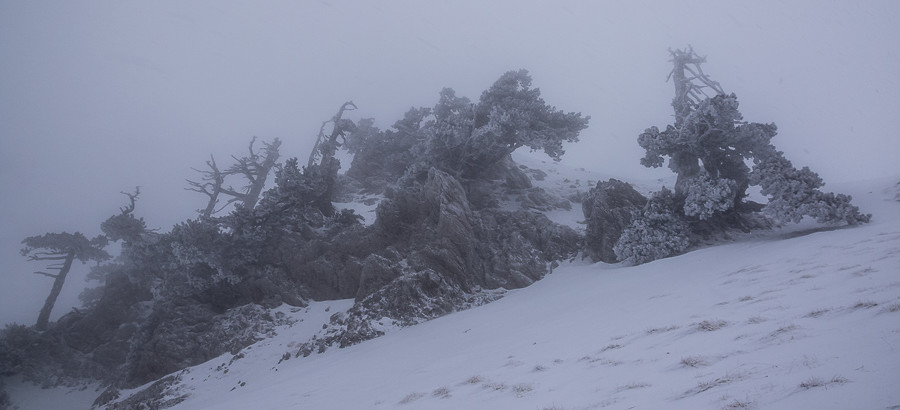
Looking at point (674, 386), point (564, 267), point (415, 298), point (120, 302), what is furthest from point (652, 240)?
point (120, 302)

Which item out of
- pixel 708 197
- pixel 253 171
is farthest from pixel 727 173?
pixel 253 171

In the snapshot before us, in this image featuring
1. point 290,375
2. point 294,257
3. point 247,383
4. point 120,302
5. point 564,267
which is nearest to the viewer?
point 290,375

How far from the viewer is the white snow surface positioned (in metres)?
3.70

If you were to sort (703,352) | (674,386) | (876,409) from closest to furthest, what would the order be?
1. (876,409)
2. (674,386)
3. (703,352)

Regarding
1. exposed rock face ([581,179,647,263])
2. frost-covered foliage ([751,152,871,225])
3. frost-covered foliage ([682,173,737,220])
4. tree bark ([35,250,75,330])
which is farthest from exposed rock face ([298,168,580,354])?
tree bark ([35,250,75,330])

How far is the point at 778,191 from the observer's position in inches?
538

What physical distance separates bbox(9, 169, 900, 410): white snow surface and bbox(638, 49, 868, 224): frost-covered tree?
0.93 metres

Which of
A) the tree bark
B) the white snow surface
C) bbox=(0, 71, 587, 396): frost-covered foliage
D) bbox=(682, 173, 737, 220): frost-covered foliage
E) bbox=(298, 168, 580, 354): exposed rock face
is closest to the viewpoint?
the white snow surface

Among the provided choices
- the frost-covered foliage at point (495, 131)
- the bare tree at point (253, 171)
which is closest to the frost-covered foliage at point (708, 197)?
the frost-covered foliage at point (495, 131)

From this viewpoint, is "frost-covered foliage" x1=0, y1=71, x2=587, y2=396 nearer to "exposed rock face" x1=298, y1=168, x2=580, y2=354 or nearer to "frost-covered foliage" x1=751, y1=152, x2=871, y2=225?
"exposed rock face" x1=298, y1=168, x2=580, y2=354

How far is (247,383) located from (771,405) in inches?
517

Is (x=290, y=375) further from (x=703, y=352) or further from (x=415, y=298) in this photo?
(x=703, y=352)

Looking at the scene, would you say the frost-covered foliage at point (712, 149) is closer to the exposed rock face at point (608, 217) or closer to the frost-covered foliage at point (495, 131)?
the exposed rock face at point (608, 217)

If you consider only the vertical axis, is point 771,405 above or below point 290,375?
above
